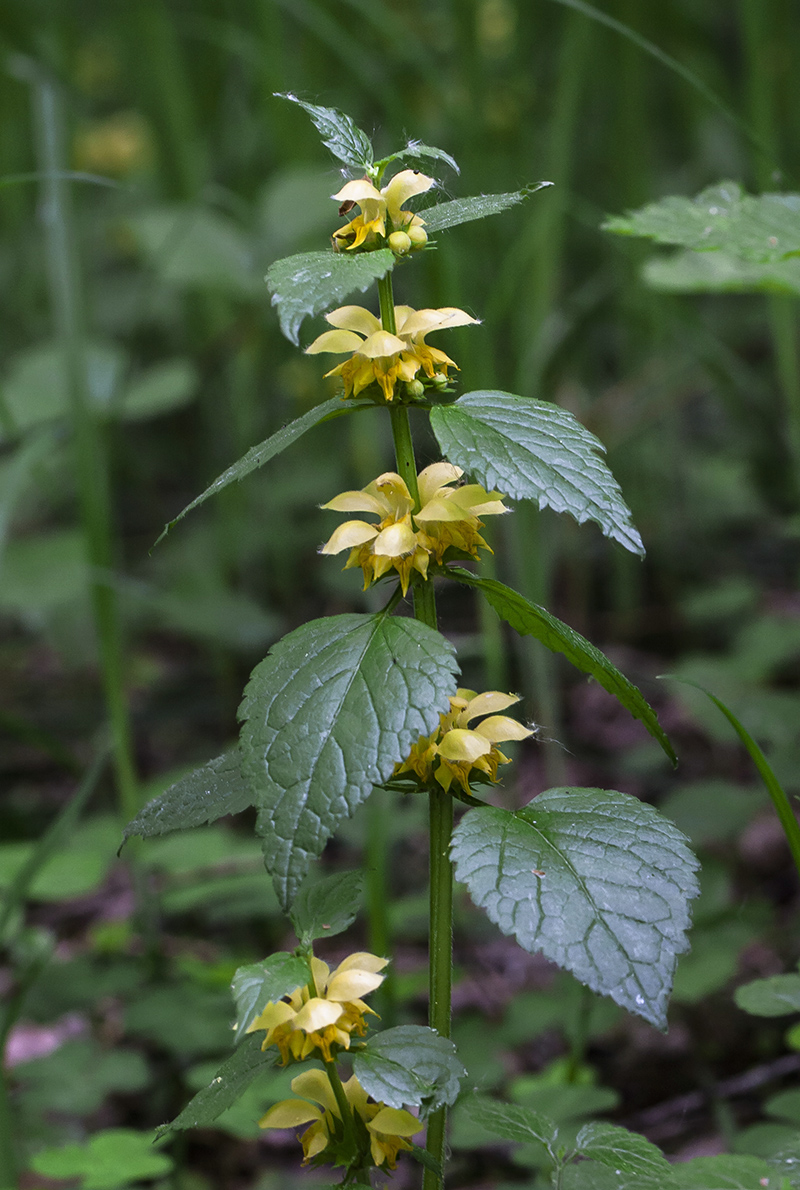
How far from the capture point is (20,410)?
172cm

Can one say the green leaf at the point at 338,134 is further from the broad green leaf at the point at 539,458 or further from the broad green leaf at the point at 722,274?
the broad green leaf at the point at 722,274

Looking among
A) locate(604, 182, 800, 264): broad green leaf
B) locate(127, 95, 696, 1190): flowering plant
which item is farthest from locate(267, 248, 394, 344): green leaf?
locate(604, 182, 800, 264): broad green leaf

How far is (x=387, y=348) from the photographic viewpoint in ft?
1.55

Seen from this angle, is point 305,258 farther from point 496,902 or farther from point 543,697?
point 543,697

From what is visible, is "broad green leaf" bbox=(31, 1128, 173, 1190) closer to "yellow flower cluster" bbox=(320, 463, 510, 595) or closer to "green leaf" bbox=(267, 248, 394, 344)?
"yellow flower cluster" bbox=(320, 463, 510, 595)

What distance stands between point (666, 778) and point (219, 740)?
859mm

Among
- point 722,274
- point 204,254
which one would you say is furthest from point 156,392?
point 722,274

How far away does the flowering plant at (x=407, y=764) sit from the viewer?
431 millimetres

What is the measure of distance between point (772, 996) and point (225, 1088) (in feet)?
1.27

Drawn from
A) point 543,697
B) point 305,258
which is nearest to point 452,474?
point 305,258

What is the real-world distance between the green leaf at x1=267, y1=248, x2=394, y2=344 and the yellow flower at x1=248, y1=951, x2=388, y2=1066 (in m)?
0.30

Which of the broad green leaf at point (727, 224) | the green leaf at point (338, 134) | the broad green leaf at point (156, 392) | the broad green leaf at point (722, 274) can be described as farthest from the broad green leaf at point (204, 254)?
the green leaf at point (338, 134)

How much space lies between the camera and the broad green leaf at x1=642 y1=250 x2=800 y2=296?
0.96m

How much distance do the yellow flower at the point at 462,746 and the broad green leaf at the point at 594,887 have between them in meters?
0.02
